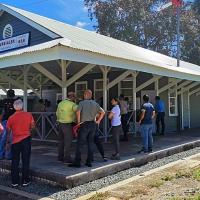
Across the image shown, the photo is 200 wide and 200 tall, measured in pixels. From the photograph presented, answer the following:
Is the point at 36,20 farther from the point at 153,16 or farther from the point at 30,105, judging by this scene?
the point at 153,16

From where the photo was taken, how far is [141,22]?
44.5 meters

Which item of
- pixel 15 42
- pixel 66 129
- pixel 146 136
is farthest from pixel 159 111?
pixel 66 129

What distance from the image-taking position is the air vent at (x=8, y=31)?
16444 mm

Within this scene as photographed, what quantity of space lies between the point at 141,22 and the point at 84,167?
37.3 metres

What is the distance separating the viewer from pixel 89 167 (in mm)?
8875

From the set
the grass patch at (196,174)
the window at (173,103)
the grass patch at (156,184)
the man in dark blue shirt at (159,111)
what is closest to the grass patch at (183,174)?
the grass patch at (196,174)

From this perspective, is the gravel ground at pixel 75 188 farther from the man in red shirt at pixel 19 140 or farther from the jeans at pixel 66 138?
the jeans at pixel 66 138

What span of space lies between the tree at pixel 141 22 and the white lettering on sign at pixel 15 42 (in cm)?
2704

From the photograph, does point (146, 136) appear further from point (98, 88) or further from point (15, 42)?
point (98, 88)

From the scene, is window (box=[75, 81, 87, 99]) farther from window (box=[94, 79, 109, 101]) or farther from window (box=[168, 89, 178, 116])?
window (box=[168, 89, 178, 116])

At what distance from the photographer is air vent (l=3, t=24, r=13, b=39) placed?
16.4 meters

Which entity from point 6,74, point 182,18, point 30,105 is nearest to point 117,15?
point 182,18

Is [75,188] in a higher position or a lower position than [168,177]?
lower

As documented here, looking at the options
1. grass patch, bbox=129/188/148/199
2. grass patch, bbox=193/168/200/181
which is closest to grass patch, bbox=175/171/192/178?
grass patch, bbox=193/168/200/181
